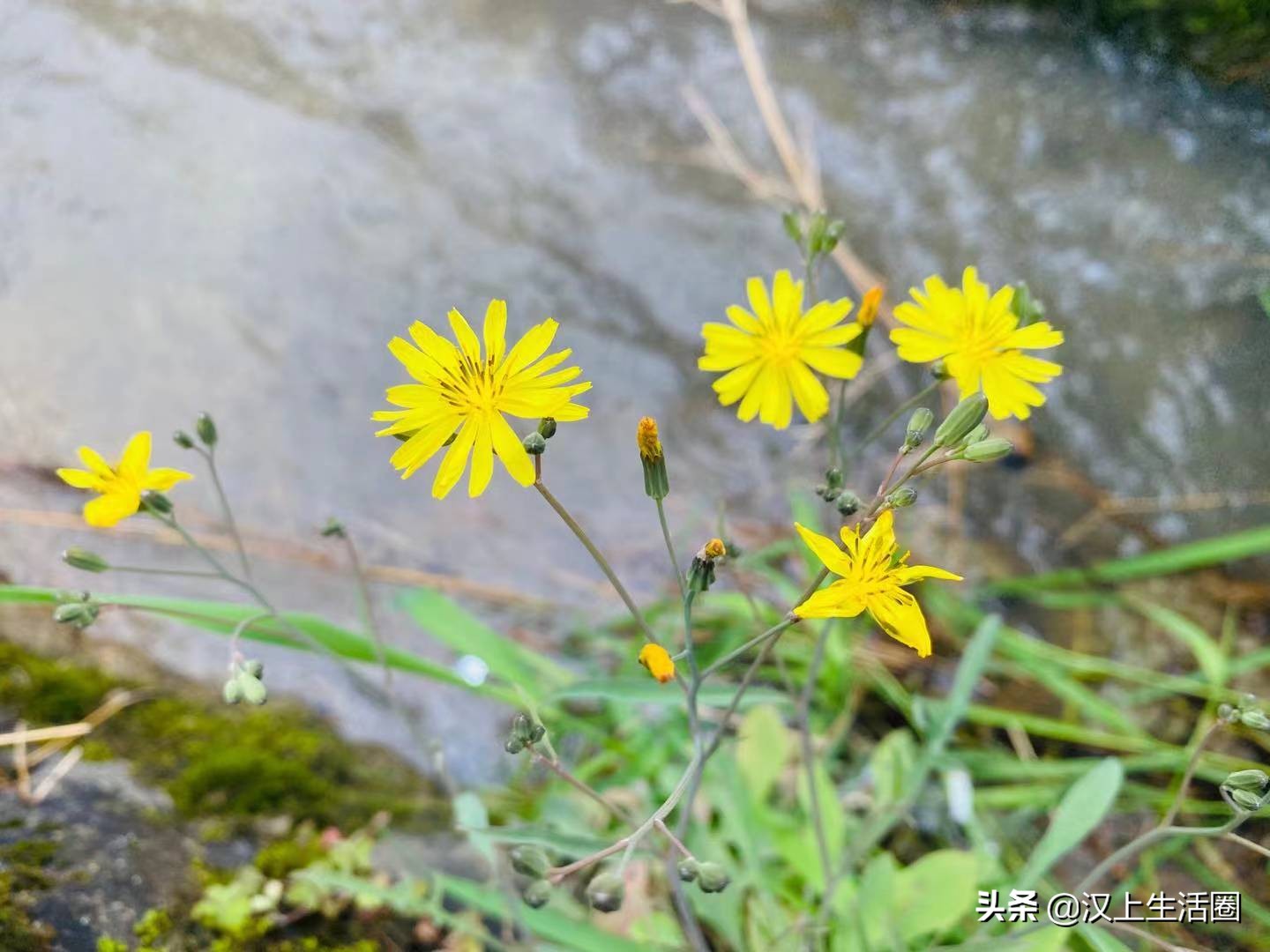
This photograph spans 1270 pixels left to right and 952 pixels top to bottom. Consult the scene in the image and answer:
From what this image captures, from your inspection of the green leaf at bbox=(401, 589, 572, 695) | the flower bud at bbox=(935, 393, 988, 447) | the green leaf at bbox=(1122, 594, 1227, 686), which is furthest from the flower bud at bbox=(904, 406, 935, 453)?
the green leaf at bbox=(1122, 594, 1227, 686)

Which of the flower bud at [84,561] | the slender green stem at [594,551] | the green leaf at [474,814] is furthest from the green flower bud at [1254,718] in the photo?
the flower bud at [84,561]

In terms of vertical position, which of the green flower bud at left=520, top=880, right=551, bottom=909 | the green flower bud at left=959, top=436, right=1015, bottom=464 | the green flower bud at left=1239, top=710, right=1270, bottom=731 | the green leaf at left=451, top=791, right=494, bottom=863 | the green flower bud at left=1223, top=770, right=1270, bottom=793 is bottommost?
the green flower bud at left=520, top=880, right=551, bottom=909

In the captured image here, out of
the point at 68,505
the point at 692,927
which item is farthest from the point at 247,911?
the point at 68,505

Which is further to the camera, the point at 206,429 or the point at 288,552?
the point at 288,552

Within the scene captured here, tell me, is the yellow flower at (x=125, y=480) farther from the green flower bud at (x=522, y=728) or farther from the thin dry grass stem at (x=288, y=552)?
the thin dry grass stem at (x=288, y=552)

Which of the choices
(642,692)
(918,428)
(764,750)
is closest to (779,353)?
(918,428)

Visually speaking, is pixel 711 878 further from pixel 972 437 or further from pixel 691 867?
pixel 972 437

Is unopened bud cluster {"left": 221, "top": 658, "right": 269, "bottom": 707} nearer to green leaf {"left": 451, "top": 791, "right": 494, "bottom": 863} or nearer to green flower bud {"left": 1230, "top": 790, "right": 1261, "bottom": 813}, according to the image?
green leaf {"left": 451, "top": 791, "right": 494, "bottom": 863}
